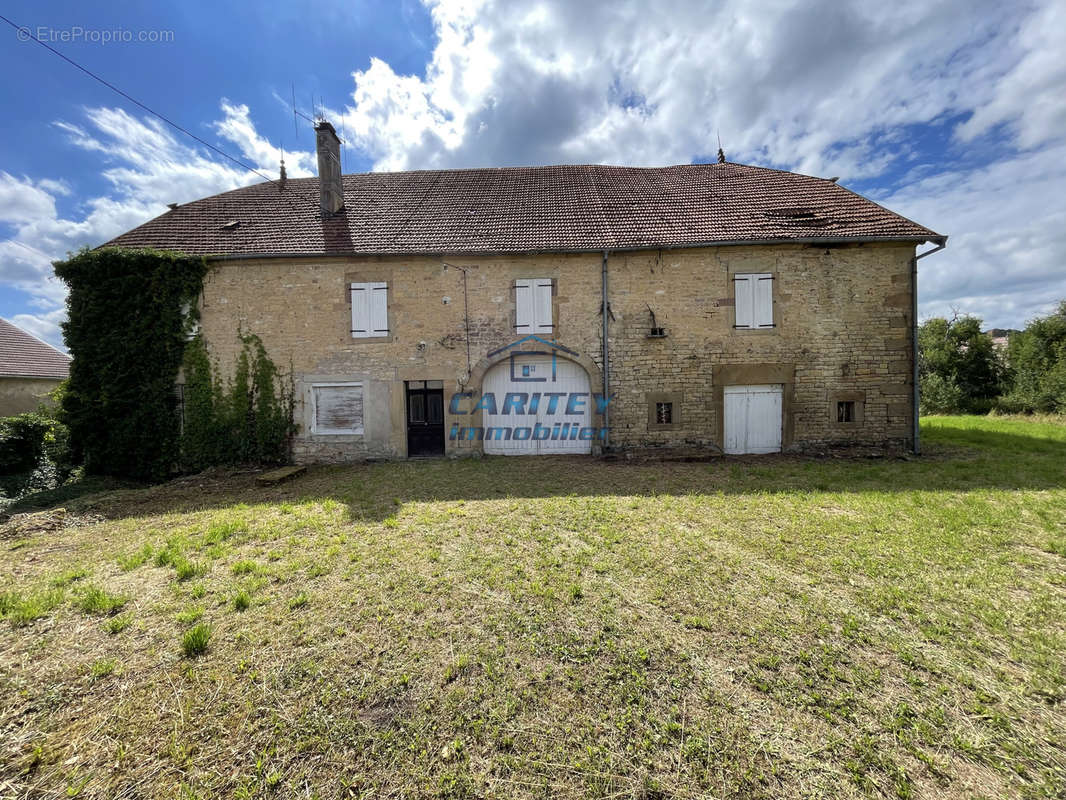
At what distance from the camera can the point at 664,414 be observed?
31.0ft

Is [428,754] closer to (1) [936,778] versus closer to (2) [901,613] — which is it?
(1) [936,778]

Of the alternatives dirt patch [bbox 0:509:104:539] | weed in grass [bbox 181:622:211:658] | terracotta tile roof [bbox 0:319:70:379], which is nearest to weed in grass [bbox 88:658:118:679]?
weed in grass [bbox 181:622:211:658]

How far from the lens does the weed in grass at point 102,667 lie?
255 cm

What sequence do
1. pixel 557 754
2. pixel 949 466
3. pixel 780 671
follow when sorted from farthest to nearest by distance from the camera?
1. pixel 949 466
2. pixel 780 671
3. pixel 557 754

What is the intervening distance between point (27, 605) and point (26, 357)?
2169cm

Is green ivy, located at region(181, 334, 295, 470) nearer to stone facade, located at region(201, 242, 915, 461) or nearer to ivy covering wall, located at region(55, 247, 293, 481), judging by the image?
ivy covering wall, located at region(55, 247, 293, 481)

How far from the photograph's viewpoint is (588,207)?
10711 millimetres

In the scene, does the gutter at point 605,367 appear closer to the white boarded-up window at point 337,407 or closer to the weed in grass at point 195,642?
the white boarded-up window at point 337,407

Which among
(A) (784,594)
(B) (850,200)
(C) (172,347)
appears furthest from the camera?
(B) (850,200)

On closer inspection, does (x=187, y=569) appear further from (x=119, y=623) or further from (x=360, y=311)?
(x=360, y=311)

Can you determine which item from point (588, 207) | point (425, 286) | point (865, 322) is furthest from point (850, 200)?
point (425, 286)

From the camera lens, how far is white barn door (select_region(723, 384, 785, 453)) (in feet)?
31.0

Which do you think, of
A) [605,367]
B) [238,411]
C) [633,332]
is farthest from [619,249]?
[238,411]

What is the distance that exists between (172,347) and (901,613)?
13.4 metres
